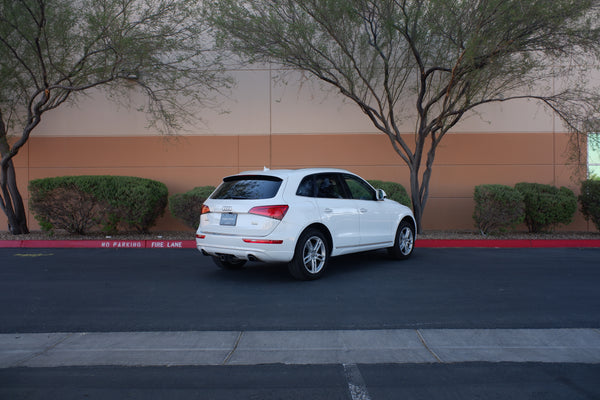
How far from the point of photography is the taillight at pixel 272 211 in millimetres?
6816

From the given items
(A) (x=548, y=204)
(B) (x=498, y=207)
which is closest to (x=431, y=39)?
(B) (x=498, y=207)

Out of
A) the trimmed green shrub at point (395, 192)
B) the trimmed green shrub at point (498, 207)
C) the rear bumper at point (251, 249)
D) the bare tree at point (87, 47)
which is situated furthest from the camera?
the trimmed green shrub at point (395, 192)

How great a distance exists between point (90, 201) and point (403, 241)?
8.15 m

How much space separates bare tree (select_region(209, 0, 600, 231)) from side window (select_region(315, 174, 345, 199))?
439 centimetres

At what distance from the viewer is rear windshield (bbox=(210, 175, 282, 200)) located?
23.3 ft

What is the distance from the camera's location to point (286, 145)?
47.2 ft

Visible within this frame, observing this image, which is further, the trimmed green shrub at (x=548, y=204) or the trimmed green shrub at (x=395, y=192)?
the trimmed green shrub at (x=395, y=192)

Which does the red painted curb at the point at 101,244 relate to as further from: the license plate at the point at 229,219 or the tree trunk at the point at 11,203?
the license plate at the point at 229,219

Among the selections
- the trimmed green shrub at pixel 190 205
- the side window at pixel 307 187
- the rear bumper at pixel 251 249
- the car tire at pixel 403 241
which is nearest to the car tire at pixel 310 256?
the rear bumper at pixel 251 249

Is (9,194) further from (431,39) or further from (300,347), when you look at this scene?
(431,39)

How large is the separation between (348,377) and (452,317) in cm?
209

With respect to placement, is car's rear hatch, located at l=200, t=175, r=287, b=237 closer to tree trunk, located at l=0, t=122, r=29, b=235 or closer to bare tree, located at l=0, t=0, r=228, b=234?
bare tree, located at l=0, t=0, r=228, b=234

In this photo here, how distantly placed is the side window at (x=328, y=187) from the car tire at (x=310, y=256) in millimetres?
715

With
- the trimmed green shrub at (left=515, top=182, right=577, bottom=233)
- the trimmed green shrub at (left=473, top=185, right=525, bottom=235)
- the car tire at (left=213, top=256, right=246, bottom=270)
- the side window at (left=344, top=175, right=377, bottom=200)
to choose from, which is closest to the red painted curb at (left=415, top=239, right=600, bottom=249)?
the trimmed green shrub at (left=473, top=185, right=525, bottom=235)
